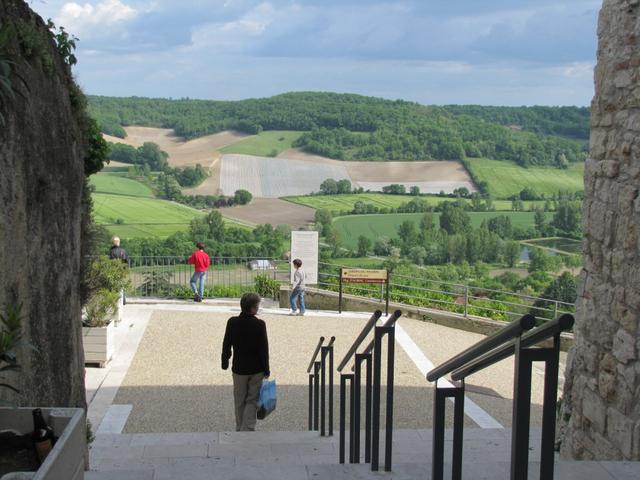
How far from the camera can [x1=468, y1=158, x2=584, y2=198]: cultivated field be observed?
4578 centimetres

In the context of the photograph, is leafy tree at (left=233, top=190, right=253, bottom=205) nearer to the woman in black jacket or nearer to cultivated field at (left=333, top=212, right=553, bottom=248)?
cultivated field at (left=333, top=212, right=553, bottom=248)

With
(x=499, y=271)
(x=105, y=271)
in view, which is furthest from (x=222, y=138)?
(x=105, y=271)

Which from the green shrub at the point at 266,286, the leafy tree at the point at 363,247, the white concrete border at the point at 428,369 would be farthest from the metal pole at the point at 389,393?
the leafy tree at the point at 363,247

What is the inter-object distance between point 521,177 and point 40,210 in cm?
4532

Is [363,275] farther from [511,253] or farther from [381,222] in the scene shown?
[381,222]

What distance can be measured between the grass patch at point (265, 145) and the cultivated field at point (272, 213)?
11423mm

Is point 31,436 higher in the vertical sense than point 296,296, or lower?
higher

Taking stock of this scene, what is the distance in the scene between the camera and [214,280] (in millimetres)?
16969

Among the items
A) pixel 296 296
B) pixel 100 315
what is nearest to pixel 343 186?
pixel 296 296

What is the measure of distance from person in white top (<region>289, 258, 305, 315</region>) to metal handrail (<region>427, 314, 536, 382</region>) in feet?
33.6

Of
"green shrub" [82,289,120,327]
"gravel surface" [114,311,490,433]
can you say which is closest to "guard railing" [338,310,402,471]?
"gravel surface" [114,311,490,433]

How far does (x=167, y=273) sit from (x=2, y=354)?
13.2 m

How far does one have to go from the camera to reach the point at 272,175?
185 ft

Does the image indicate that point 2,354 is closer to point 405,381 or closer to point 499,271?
point 405,381
